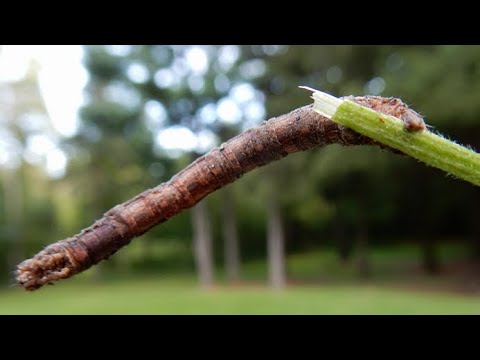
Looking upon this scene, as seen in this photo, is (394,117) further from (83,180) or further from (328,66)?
(83,180)

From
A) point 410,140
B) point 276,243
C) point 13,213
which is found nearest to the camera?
point 410,140

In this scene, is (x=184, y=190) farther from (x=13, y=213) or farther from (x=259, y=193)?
(x=13, y=213)

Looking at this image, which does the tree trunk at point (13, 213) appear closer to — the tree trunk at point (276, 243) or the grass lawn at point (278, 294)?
the grass lawn at point (278, 294)

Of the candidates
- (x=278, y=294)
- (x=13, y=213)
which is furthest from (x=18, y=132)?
(x=278, y=294)

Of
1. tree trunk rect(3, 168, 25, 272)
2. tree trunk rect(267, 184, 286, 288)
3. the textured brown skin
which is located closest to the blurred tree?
tree trunk rect(3, 168, 25, 272)

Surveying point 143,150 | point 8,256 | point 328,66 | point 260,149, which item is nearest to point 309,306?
point 328,66

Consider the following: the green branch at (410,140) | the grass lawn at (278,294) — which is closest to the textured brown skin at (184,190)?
the green branch at (410,140)
